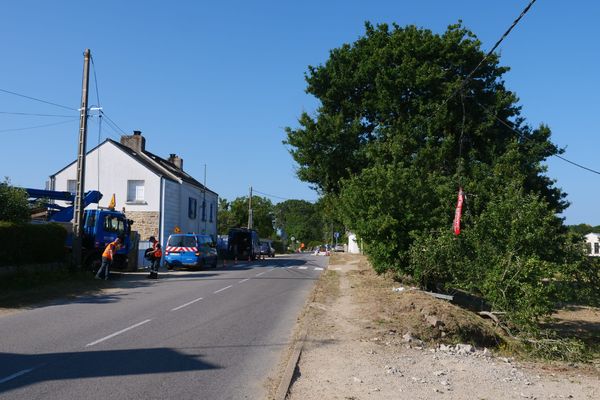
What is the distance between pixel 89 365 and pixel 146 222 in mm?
29563

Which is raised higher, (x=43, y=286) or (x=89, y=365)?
(x=43, y=286)

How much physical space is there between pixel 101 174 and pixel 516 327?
100 feet

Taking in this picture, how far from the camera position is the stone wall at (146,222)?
36.2 metres

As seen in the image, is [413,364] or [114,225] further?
[114,225]

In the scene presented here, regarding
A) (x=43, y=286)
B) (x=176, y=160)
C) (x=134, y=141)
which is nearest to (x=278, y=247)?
(x=176, y=160)

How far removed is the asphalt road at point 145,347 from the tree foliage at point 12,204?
5407 millimetres

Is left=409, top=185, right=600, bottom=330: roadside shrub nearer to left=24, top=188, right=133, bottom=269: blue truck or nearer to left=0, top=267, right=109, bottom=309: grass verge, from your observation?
left=0, top=267, right=109, bottom=309: grass verge

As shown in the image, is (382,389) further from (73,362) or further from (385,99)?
(385,99)

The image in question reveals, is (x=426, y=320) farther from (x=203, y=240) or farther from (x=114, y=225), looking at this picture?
(x=203, y=240)

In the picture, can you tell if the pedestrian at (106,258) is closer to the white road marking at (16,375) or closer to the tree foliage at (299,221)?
the white road marking at (16,375)

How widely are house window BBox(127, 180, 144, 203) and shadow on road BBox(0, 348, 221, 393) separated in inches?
1156

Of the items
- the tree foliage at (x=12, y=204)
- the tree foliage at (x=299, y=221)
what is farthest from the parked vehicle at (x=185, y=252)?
the tree foliage at (x=299, y=221)

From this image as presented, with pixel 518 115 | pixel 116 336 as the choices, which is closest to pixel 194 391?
pixel 116 336

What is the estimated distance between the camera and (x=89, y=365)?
7598 mm
